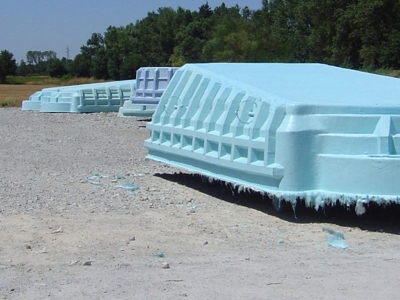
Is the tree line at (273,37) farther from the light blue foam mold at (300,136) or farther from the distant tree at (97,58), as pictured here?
the light blue foam mold at (300,136)

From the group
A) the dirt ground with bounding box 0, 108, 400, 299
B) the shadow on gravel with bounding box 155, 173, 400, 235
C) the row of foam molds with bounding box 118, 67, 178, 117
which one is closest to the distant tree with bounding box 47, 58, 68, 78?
the row of foam molds with bounding box 118, 67, 178, 117

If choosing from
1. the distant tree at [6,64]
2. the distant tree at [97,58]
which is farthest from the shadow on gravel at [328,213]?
the distant tree at [6,64]

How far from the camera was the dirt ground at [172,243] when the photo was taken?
5.70 meters

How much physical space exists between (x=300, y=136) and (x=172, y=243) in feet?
5.59

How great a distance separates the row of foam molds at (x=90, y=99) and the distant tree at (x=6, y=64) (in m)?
70.2

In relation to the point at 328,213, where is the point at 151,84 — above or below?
above

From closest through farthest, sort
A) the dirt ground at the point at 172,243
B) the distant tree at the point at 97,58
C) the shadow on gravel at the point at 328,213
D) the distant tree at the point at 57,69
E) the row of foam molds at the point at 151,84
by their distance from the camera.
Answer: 1. the dirt ground at the point at 172,243
2. the shadow on gravel at the point at 328,213
3. the row of foam molds at the point at 151,84
4. the distant tree at the point at 97,58
5. the distant tree at the point at 57,69

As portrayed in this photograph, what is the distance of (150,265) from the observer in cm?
632

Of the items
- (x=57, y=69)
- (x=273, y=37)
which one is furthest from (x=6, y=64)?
(x=273, y=37)

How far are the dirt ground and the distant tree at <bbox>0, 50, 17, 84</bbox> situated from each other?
87.6 meters

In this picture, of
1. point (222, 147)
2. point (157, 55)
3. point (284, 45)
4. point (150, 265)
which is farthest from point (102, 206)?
point (157, 55)

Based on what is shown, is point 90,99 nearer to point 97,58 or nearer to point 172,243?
point 172,243

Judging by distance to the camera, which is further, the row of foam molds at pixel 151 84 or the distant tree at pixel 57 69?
the distant tree at pixel 57 69

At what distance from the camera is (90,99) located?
90.5 feet
